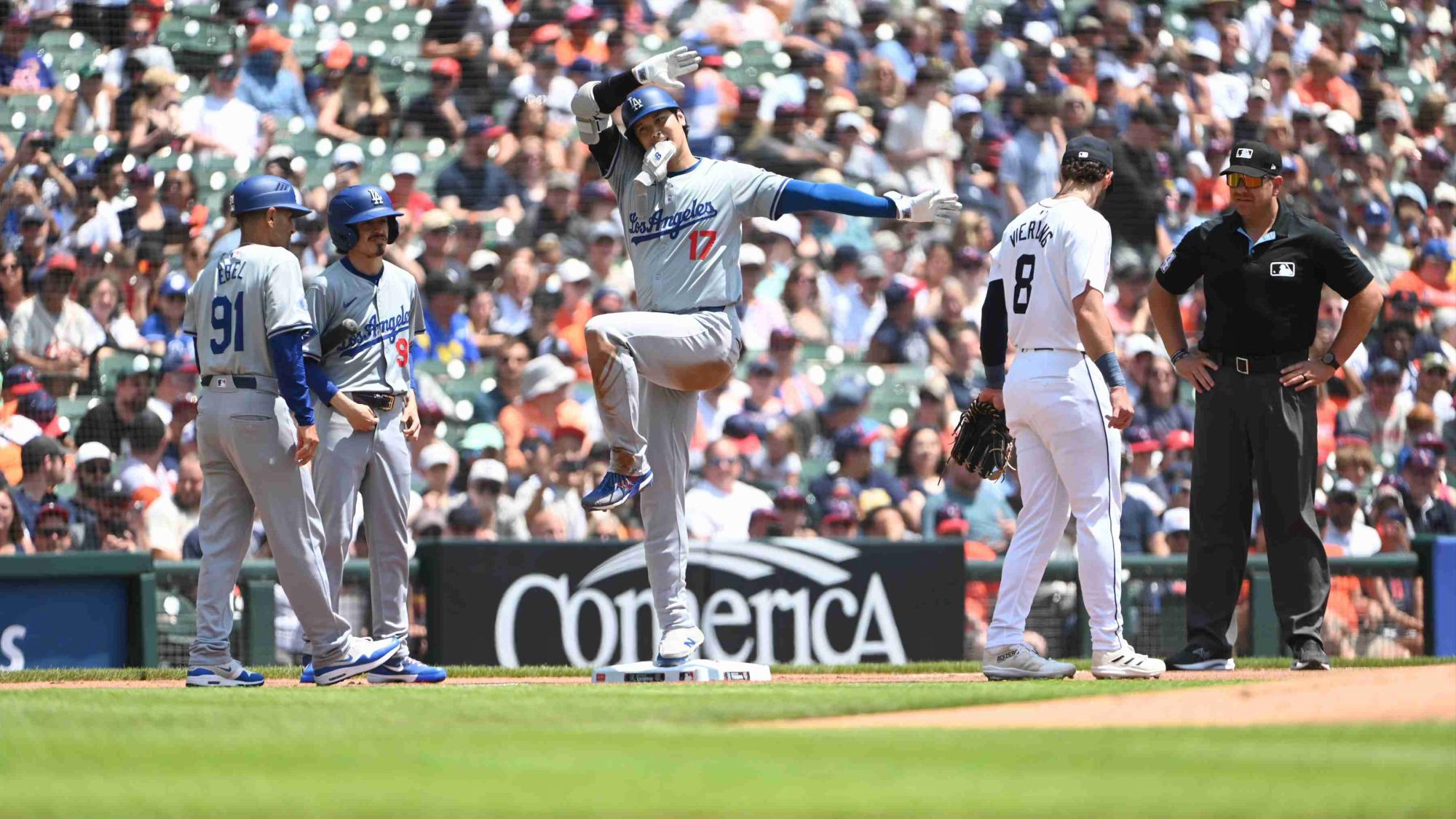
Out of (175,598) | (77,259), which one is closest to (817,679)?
(175,598)

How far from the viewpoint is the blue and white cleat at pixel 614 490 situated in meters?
6.82

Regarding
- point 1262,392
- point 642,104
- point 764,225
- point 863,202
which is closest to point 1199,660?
point 1262,392

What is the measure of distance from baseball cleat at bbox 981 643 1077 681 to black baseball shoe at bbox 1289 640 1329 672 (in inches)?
40.7

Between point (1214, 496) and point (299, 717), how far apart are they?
3.80 metres

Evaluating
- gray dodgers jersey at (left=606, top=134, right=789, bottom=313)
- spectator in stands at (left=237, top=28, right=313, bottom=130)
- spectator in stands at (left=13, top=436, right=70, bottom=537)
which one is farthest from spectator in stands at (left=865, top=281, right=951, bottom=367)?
gray dodgers jersey at (left=606, top=134, right=789, bottom=313)

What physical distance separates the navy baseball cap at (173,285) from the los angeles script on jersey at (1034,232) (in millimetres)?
6760

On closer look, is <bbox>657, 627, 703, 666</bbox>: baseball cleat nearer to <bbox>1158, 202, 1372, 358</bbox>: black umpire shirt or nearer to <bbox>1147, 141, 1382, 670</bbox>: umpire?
<bbox>1147, 141, 1382, 670</bbox>: umpire

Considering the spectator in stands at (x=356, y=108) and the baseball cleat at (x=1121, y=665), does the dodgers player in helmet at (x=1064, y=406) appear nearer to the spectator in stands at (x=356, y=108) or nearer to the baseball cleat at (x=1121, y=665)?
the baseball cleat at (x=1121, y=665)

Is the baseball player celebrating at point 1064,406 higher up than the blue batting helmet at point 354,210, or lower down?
lower down

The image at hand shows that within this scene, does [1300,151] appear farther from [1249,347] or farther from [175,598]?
[175,598]

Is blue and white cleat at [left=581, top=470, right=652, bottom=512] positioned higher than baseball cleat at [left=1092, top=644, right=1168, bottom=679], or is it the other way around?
blue and white cleat at [left=581, top=470, right=652, bottom=512]

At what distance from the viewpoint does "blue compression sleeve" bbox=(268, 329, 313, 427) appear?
6773 millimetres

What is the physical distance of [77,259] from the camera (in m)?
12.3

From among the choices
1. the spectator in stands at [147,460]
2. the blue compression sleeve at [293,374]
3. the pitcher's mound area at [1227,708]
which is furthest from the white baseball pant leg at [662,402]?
the spectator in stands at [147,460]
